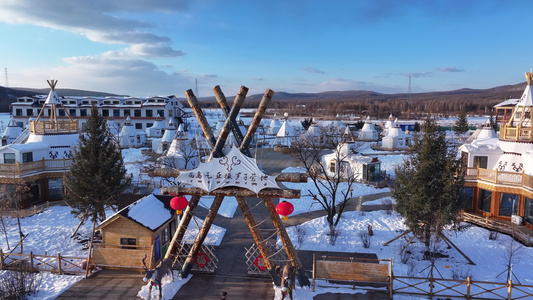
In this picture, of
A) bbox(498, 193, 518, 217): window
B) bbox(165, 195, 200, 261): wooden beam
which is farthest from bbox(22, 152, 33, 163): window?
bbox(498, 193, 518, 217): window

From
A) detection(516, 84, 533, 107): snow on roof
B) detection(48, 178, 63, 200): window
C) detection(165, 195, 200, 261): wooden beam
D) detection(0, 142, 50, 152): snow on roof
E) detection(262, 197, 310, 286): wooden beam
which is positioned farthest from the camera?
detection(48, 178, 63, 200): window

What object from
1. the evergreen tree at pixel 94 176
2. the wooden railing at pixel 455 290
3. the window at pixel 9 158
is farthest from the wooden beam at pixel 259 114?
the window at pixel 9 158

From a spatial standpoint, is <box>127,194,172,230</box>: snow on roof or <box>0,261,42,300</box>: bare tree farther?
<box>127,194,172,230</box>: snow on roof

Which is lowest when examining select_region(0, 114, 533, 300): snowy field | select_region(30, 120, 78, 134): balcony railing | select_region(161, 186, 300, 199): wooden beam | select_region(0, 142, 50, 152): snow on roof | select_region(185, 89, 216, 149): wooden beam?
select_region(0, 114, 533, 300): snowy field

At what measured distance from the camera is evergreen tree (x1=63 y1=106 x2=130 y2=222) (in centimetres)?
1791

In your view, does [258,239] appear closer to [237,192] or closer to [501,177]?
[237,192]

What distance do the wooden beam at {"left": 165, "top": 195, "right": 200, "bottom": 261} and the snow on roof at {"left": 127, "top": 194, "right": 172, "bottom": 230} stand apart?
1537 mm

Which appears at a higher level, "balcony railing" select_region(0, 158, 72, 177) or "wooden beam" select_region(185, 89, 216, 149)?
"wooden beam" select_region(185, 89, 216, 149)

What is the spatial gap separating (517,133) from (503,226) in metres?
6.05

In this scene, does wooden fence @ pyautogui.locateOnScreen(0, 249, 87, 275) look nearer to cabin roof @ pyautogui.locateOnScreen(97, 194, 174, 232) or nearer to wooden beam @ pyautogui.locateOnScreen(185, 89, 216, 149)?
cabin roof @ pyautogui.locateOnScreen(97, 194, 174, 232)

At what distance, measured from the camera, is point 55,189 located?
25578 mm

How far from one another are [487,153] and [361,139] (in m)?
37.6

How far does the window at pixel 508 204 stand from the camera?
827 inches

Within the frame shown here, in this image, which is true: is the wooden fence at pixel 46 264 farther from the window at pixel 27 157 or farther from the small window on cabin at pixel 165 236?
the window at pixel 27 157
